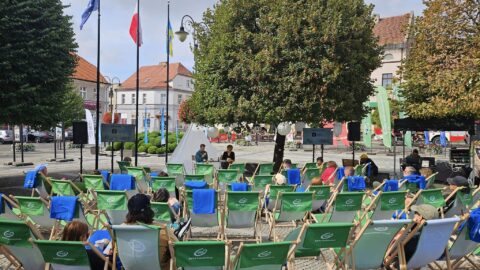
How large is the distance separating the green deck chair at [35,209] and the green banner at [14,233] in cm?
212

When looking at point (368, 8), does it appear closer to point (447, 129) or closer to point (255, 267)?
point (447, 129)

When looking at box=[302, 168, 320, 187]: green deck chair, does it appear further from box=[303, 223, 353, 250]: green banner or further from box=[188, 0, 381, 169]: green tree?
box=[303, 223, 353, 250]: green banner

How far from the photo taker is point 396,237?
16.0 feet

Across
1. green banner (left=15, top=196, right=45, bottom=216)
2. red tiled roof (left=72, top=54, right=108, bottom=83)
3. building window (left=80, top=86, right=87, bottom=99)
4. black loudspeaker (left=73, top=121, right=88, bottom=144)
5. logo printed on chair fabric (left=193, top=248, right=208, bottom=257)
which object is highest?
red tiled roof (left=72, top=54, right=108, bottom=83)

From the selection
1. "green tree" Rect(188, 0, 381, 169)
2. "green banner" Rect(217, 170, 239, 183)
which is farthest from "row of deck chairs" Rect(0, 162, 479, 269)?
"green tree" Rect(188, 0, 381, 169)

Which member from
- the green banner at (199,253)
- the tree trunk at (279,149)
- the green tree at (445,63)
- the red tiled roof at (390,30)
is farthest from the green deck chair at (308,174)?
the red tiled roof at (390,30)

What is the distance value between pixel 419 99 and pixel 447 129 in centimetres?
146

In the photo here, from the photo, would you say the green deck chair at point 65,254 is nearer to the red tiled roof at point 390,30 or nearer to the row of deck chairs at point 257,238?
the row of deck chairs at point 257,238

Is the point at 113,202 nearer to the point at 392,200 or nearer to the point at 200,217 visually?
the point at 200,217

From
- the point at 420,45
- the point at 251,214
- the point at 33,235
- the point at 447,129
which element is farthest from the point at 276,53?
the point at 33,235

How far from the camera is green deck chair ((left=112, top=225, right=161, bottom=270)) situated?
4.02 m

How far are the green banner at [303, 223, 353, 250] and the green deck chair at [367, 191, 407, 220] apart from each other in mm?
2438

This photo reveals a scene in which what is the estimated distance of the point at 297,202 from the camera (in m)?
6.87

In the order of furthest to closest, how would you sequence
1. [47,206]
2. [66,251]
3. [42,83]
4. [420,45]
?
[420,45] → [42,83] → [47,206] → [66,251]
